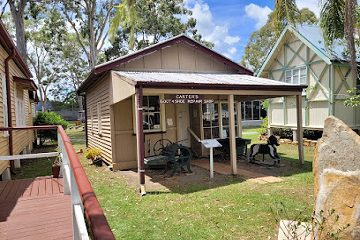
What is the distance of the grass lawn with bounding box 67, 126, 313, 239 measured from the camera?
4.92 m

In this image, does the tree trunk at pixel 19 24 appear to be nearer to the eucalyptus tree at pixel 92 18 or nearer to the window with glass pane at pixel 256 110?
the eucalyptus tree at pixel 92 18

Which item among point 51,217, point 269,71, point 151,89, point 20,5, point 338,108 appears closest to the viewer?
point 51,217

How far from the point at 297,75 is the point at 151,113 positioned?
9.22 metres

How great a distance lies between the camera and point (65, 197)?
5.14m

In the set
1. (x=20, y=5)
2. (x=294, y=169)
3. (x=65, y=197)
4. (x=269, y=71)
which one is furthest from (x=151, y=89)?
(x=20, y=5)

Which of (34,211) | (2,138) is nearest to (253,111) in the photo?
(2,138)

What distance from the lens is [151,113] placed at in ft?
34.8

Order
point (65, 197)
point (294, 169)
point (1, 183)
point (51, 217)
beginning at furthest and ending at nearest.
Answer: point (294, 169), point (1, 183), point (65, 197), point (51, 217)

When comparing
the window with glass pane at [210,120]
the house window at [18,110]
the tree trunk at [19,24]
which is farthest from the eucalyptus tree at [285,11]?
the tree trunk at [19,24]

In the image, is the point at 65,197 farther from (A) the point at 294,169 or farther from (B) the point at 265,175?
(A) the point at 294,169

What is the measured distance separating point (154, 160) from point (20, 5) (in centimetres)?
1646

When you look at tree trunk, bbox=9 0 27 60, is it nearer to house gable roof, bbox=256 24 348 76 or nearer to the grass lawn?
the grass lawn

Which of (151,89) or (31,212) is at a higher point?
(151,89)

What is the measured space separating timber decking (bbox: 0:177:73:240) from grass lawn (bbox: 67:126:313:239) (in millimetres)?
1011
